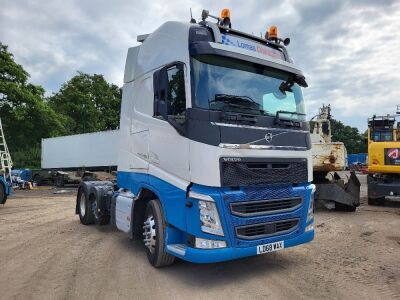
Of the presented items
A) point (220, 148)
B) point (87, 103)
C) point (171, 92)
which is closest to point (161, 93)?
point (171, 92)

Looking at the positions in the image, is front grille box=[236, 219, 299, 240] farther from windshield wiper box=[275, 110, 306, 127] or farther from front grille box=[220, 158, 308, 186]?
windshield wiper box=[275, 110, 306, 127]

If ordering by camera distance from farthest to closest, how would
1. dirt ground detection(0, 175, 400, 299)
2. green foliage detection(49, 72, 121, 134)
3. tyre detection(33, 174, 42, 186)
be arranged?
1. green foliage detection(49, 72, 121, 134)
2. tyre detection(33, 174, 42, 186)
3. dirt ground detection(0, 175, 400, 299)

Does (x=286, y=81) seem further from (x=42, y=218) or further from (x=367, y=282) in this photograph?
(x=42, y=218)

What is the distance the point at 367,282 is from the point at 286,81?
120 inches

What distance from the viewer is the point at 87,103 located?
43.1 metres

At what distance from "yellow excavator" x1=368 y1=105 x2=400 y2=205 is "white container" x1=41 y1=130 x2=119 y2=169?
1470cm

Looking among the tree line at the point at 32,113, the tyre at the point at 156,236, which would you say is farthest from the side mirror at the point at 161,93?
the tree line at the point at 32,113

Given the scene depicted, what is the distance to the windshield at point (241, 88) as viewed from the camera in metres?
5.13

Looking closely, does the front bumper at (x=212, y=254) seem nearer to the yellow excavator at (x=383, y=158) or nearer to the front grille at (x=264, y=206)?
the front grille at (x=264, y=206)

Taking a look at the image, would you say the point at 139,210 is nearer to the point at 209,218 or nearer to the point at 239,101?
the point at 209,218

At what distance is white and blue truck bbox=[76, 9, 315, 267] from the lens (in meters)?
4.95

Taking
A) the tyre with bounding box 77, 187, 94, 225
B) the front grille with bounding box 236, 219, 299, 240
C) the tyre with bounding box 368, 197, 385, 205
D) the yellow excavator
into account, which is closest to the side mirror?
the front grille with bounding box 236, 219, 299, 240

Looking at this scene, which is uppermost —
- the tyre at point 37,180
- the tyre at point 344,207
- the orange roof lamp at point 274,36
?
the orange roof lamp at point 274,36

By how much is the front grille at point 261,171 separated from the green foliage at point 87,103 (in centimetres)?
3764
